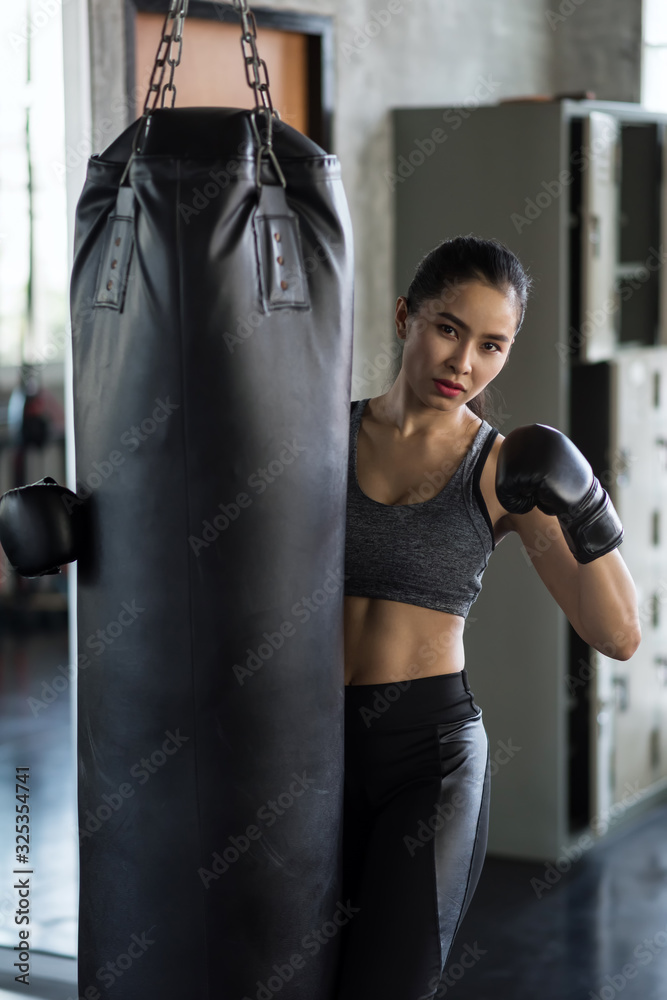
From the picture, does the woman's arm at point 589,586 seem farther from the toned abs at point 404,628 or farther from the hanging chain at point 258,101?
the hanging chain at point 258,101

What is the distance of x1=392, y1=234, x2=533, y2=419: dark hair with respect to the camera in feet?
5.95

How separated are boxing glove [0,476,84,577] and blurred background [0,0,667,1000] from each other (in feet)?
4.72

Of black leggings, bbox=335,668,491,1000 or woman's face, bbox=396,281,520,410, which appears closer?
black leggings, bbox=335,668,491,1000

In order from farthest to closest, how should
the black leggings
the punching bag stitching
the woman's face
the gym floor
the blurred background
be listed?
the blurred background → the gym floor → the woman's face → the black leggings → the punching bag stitching

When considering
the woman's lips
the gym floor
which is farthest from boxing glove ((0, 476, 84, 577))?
the gym floor

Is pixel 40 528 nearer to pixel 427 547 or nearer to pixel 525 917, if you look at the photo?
pixel 427 547

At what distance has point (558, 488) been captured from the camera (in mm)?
1663

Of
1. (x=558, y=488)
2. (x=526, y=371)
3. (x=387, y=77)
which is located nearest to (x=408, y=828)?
(x=558, y=488)

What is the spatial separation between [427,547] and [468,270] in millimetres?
433

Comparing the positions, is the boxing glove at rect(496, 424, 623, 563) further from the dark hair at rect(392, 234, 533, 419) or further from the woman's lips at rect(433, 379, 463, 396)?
the dark hair at rect(392, 234, 533, 419)

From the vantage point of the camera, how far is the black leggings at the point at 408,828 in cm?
167

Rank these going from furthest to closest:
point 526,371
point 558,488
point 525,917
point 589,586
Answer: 1. point 526,371
2. point 525,917
3. point 589,586
4. point 558,488

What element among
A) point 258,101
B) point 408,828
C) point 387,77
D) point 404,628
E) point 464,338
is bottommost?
point 408,828

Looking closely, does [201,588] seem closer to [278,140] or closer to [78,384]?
[78,384]
